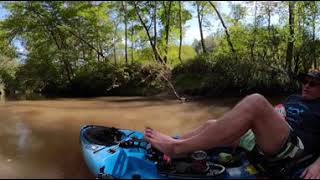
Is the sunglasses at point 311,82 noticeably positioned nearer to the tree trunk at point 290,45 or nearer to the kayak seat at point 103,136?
the kayak seat at point 103,136

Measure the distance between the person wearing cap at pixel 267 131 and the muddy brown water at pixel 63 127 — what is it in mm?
1625

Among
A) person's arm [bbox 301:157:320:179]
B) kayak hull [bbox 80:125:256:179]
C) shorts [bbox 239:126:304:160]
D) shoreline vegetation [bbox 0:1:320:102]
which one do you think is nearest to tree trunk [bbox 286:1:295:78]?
shoreline vegetation [bbox 0:1:320:102]

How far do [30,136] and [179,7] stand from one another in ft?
40.4

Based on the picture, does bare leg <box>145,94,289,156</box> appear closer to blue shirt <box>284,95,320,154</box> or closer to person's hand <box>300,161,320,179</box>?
person's hand <box>300,161,320,179</box>

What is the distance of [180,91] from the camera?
14828 millimetres

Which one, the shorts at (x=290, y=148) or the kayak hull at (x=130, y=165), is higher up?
the shorts at (x=290, y=148)

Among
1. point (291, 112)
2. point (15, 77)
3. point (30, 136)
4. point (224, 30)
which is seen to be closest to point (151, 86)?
point (224, 30)

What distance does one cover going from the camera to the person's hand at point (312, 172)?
308 cm

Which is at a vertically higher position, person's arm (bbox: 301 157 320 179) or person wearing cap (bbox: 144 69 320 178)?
person wearing cap (bbox: 144 69 320 178)

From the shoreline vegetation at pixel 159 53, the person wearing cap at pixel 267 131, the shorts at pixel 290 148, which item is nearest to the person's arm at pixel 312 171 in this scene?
the person wearing cap at pixel 267 131

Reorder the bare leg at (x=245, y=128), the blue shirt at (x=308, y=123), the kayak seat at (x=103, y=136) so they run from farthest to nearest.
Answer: the kayak seat at (x=103, y=136)
the blue shirt at (x=308, y=123)
the bare leg at (x=245, y=128)

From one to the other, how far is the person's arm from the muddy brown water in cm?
222

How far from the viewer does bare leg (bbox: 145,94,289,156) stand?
3.06 metres

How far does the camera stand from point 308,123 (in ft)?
11.5
